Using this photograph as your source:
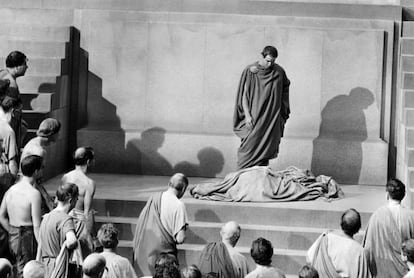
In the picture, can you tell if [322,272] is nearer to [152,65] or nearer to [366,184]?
[366,184]

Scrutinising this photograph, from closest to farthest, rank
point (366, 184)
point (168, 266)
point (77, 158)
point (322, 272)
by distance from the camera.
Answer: point (168, 266)
point (322, 272)
point (77, 158)
point (366, 184)

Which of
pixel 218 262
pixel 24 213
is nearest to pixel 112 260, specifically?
pixel 218 262

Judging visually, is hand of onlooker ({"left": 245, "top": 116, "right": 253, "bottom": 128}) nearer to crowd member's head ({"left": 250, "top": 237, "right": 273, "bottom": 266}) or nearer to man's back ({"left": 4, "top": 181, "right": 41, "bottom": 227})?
man's back ({"left": 4, "top": 181, "right": 41, "bottom": 227})

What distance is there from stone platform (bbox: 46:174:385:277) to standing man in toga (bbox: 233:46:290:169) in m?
0.97

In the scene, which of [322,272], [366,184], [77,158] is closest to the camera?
[322,272]

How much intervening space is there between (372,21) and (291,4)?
1395 millimetres

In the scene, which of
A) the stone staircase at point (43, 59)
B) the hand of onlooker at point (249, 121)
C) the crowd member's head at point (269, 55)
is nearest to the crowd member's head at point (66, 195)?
the hand of onlooker at point (249, 121)

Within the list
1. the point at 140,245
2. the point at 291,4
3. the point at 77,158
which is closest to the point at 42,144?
the point at 77,158

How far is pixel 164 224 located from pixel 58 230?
181 centimetres

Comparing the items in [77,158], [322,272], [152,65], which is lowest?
[322,272]

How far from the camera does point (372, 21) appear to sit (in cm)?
1698

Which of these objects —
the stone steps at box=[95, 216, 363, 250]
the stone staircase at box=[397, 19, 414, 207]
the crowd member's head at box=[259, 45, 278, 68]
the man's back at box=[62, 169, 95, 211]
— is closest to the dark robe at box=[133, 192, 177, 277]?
the man's back at box=[62, 169, 95, 211]

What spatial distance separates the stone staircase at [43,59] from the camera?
15.9 meters

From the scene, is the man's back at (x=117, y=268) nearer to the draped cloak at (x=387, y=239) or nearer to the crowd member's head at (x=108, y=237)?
the crowd member's head at (x=108, y=237)
